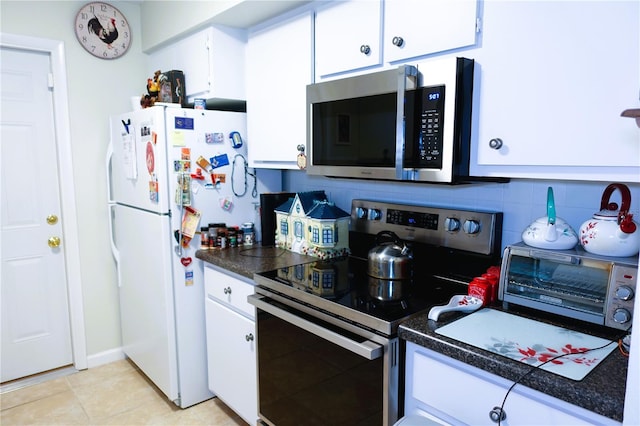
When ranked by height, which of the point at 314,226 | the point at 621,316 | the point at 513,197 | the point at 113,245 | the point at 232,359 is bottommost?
the point at 232,359

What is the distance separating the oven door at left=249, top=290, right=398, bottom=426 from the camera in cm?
134

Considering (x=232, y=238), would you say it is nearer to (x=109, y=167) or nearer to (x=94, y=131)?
(x=109, y=167)

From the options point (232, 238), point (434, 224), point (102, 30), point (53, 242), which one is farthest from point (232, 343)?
point (102, 30)

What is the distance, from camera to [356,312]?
55.2 inches

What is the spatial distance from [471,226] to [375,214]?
19.7 inches

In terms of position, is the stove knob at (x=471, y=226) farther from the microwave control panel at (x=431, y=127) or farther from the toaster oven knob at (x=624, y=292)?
the toaster oven knob at (x=624, y=292)

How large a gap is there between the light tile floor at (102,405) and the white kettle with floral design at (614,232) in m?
1.89

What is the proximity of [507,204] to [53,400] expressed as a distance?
2.66m

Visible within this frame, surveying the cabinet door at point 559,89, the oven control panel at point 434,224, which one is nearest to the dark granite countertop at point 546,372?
the oven control panel at point 434,224

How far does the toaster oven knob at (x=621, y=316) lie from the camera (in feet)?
3.84

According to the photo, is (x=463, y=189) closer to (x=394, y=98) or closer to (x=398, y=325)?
(x=394, y=98)

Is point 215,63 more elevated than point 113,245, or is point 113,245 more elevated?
point 215,63

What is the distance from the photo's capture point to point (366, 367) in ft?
4.50

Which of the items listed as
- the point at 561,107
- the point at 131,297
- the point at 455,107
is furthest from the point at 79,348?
the point at 561,107
